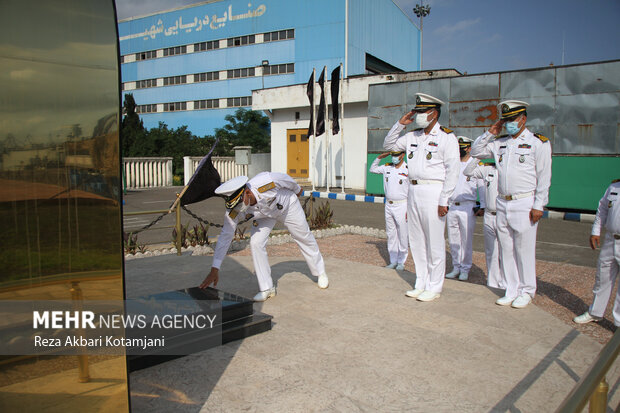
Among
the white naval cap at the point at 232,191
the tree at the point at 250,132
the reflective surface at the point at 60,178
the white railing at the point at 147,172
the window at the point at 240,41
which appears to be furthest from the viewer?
the window at the point at 240,41

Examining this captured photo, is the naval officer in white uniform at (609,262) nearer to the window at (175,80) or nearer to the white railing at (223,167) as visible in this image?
the white railing at (223,167)

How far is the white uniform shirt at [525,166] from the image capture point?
531 cm

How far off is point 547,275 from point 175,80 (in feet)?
159

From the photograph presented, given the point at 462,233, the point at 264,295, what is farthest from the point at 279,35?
the point at 264,295

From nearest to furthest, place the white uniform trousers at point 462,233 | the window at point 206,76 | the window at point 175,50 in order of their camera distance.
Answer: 1. the white uniform trousers at point 462,233
2. the window at point 206,76
3. the window at point 175,50

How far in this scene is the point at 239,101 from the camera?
45.5 meters

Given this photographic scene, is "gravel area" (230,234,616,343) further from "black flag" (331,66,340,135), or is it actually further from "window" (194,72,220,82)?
"window" (194,72,220,82)

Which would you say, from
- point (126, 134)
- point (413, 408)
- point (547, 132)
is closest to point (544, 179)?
point (413, 408)

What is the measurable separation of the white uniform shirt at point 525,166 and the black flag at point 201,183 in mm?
3375

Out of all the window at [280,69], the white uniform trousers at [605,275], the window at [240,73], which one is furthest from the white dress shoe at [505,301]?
the window at [240,73]

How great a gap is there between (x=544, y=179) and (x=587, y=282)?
2.62m

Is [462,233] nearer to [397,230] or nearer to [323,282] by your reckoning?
[397,230]

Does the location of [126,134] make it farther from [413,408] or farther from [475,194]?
[413,408]

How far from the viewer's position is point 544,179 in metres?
5.30
